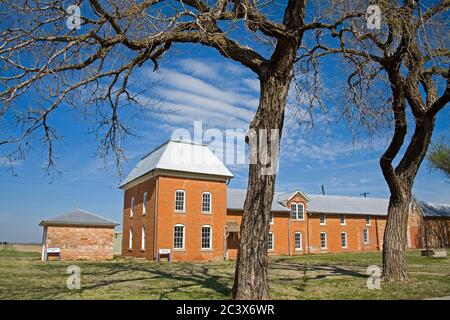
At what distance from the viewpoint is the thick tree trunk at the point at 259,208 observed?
7.94 m

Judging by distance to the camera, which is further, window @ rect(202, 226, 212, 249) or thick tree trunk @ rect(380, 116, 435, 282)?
window @ rect(202, 226, 212, 249)

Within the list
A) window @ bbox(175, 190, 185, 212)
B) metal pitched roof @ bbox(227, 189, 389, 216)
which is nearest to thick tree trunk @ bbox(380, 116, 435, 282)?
window @ bbox(175, 190, 185, 212)

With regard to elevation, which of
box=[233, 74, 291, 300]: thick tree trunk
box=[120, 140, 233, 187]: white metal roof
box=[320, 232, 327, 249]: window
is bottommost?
box=[320, 232, 327, 249]: window

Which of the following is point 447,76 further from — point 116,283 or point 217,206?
point 217,206

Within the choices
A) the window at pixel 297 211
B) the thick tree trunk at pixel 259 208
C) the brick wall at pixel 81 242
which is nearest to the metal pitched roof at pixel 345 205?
the window at pixel 297 211

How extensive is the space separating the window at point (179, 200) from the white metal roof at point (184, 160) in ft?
5.59

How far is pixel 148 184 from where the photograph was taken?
29.6 metres

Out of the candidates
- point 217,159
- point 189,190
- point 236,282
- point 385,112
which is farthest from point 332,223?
point 236,282

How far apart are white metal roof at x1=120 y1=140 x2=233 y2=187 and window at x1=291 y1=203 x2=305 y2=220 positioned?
11.2 m

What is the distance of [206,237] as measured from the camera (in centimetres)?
2938

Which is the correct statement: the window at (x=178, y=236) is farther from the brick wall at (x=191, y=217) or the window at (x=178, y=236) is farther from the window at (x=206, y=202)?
the window at (x=206, y=202)

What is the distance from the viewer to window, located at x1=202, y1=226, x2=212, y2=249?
29172 millimetres

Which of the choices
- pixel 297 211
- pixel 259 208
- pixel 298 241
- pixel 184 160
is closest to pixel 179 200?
pixel 184 160

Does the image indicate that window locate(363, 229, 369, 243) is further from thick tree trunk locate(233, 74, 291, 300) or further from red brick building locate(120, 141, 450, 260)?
thick tree trunk locate(233, 74, 291, 300)
